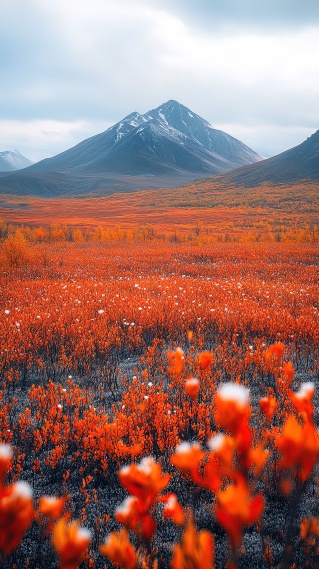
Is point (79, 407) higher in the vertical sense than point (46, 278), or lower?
lower

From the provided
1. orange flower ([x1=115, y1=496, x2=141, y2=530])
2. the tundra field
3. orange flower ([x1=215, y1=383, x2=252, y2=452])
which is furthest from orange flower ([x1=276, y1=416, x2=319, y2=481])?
orange flower ([x1=115, y1=496, x2=141, y2=530])

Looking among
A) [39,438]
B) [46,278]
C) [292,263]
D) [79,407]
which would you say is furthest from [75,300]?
[292,263]

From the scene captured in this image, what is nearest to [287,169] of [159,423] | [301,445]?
[159,423]

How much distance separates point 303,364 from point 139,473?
191 inches

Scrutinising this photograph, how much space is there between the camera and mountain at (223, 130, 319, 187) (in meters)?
98.1

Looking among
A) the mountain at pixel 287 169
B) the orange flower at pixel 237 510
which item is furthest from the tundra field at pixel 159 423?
the mountain at pixel 287 169

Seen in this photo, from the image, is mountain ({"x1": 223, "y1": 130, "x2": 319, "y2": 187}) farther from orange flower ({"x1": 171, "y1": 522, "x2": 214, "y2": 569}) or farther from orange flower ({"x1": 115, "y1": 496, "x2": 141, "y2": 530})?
orange flower ({"x1": 171, "y1": 522, "x2": 214, "y2": 569})

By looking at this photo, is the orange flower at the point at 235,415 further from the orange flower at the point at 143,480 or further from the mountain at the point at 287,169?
the mountain at the point at 287,169

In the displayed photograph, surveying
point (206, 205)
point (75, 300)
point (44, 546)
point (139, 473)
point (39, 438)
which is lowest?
point (44, 546)

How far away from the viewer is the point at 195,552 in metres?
0.82

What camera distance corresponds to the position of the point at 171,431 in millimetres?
3492

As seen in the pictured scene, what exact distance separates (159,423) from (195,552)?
9.06ft

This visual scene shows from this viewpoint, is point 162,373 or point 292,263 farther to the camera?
point 292,263

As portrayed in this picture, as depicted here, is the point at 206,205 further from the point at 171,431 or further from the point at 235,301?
the point at 171,431
